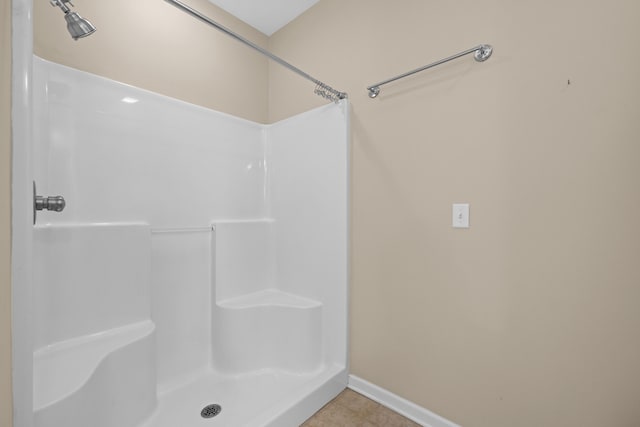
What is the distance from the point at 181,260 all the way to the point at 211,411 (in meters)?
0.84

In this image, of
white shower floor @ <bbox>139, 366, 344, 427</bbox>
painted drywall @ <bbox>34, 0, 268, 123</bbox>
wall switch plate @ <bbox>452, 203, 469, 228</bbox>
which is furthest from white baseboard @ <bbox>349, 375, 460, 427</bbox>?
painted drywall @ <bbox>34, 0, 268, 123</bbox>

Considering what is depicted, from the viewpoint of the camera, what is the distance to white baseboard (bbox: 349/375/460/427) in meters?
1.30

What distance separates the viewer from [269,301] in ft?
5.96

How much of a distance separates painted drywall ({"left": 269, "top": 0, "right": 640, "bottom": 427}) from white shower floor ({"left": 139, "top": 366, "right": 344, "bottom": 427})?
0.35 m

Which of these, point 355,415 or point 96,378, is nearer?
point 96,378

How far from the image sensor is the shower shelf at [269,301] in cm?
175

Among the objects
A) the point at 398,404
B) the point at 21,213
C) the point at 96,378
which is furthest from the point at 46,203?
the point at 398,404

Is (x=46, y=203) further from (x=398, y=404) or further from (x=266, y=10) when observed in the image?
(x=266, y=10)

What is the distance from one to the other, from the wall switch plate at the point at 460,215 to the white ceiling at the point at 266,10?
5.69 ft

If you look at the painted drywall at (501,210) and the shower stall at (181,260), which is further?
the shower stall at (181,260)

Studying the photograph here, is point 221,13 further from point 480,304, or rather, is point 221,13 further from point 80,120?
point 480,304

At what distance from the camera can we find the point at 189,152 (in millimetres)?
1699

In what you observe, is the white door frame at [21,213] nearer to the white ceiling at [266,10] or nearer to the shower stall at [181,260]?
the shower stall at [181,260]

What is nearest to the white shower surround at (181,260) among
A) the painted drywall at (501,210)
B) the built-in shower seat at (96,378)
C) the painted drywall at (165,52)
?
the built-in shower seat at (96,378)
